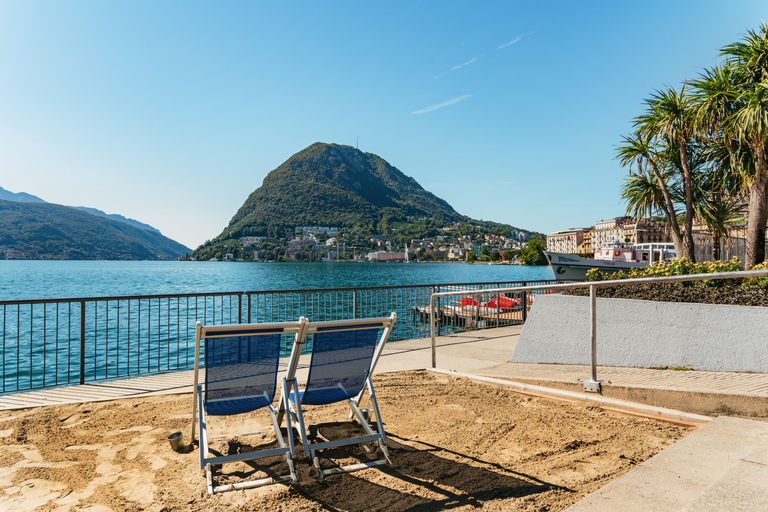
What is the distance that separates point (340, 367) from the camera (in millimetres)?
3477

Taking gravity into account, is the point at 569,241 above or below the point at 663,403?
above

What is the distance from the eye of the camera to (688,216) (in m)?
11.4

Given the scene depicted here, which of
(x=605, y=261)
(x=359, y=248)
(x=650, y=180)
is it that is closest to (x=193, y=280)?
(x=605, y=261)

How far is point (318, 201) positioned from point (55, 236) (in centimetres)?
8557

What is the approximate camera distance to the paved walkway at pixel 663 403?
7.37 feet

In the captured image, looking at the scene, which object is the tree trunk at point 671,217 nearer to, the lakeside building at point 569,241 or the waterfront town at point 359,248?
the lakeside building at point 569,241

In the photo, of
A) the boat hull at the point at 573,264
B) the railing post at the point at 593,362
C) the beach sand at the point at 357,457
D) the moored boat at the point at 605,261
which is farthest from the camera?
the boat hull at the point at 573,264

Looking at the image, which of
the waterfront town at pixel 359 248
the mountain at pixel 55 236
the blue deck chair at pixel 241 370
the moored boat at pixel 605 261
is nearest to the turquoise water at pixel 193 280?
the waterfront town at pixel 359 248

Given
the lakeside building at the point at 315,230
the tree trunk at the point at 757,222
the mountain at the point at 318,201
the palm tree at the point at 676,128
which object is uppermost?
the mountain at the point at 318,201

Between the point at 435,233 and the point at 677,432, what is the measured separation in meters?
163

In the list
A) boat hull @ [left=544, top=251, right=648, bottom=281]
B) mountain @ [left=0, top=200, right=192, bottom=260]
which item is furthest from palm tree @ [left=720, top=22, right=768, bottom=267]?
mountain @ [left=0, top=200, right=192, bottom=260]

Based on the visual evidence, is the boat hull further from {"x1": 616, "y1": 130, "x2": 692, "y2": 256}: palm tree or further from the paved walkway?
the paved walkway

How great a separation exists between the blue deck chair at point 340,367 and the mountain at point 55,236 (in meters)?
169

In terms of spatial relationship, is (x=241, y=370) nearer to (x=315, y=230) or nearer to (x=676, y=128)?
(x=676, y=128)
